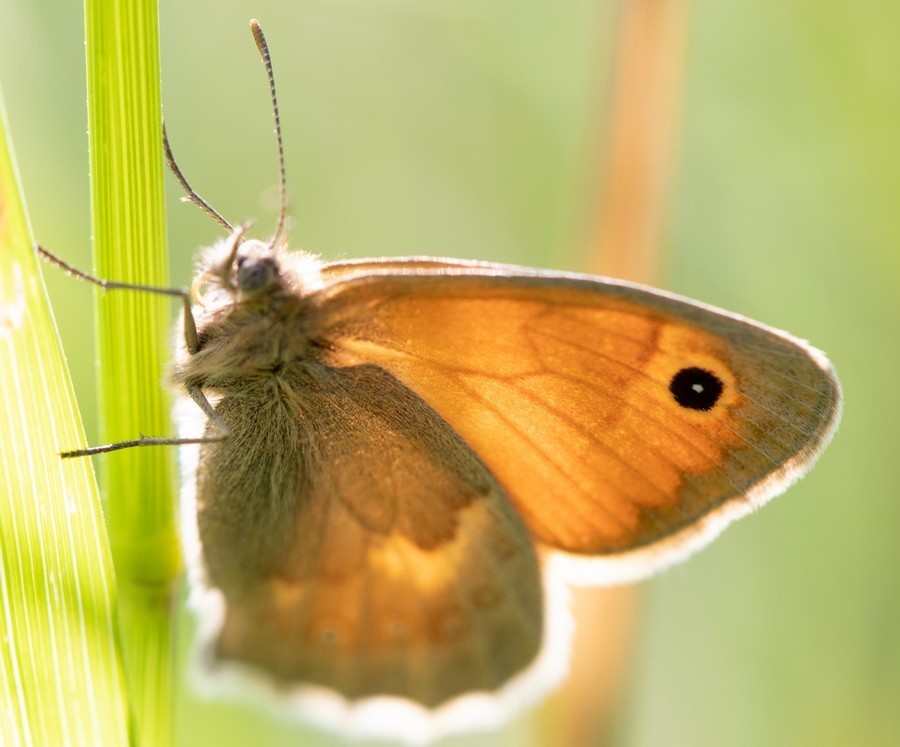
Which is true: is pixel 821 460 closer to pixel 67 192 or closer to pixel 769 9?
pixel 769 9

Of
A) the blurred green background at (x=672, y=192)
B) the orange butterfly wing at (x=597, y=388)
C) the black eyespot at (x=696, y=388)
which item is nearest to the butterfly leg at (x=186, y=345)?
the orange butterfly wing at (x=597, y=388)

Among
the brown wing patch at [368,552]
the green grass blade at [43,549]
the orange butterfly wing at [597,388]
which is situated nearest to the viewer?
the green grass blade at [43,549]

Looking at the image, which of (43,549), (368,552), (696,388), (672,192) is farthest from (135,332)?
(672,192)

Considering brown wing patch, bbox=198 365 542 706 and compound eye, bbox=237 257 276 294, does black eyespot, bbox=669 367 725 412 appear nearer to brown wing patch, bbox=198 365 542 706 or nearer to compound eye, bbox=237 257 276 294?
brown wing patch, bbox=198 365 542 706

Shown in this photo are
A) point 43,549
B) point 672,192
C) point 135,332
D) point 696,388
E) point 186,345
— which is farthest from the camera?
point 672,192

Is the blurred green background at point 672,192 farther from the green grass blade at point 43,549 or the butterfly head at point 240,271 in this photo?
the green grass blade at point 43,549

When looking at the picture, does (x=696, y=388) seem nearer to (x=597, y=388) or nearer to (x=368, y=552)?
(x=597, y=388)
